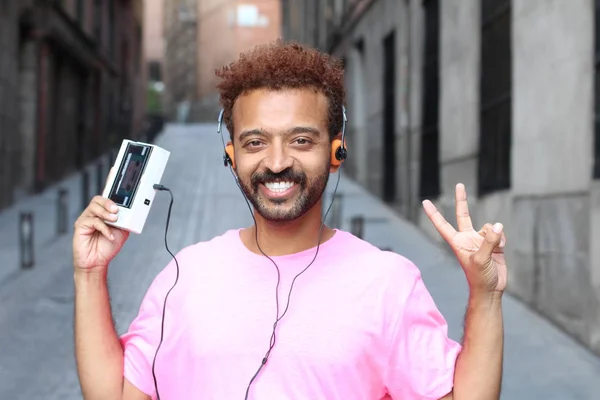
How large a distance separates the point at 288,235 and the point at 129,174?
0.47 m

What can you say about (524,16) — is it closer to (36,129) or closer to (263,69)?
(263,69)

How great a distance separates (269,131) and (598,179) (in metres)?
5.51

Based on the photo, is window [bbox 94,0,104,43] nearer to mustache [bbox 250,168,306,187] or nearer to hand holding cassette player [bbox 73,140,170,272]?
hand holding cassette player [bbox 73,140,170,272]

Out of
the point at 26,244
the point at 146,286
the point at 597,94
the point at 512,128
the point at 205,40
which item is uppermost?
the point at 205,40

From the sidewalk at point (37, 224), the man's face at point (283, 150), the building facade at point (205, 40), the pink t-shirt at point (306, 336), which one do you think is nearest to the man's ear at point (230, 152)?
the man's face at point (283, 150)

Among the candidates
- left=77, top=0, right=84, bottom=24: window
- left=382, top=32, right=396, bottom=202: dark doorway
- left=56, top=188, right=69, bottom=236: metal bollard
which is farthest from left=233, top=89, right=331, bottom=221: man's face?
left=77, top=0, right=84, bottom=24: window

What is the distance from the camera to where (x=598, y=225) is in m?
7.17

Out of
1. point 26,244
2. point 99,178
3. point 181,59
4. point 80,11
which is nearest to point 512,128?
point 26,244

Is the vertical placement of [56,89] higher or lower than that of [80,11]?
lower

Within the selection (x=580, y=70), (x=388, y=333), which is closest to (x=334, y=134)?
(x=388, y=333)

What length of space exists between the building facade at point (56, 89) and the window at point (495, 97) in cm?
1025

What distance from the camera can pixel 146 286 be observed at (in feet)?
32.2

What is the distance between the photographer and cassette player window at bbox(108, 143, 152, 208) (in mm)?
2471

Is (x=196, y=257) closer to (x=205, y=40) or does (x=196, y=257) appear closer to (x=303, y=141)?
(x=303, y=141)
